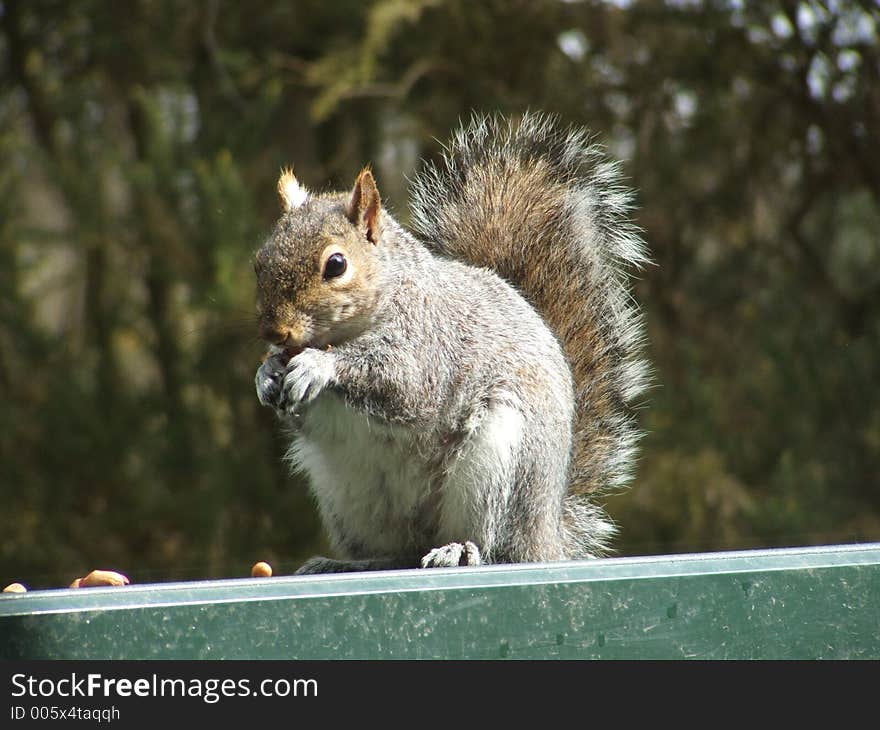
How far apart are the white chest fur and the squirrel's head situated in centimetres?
9

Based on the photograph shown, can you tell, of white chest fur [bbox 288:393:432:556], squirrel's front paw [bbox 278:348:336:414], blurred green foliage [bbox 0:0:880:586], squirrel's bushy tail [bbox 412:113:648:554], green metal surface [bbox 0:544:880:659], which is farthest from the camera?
blurred green foliage [bbox 0:0:880:586]

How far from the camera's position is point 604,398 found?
187 centimetres

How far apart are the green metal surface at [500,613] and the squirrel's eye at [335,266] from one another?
43cm

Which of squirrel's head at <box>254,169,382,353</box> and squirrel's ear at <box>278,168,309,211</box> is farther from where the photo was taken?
squirrel's ear at <box>278,168,309,211</box>

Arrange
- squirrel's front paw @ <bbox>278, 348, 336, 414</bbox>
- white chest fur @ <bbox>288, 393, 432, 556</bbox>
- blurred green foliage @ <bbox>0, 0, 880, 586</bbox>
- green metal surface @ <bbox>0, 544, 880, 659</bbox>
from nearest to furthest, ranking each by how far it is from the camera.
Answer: green metal surface @ <bbox>0, 544, 880, 659</bbox>
squirrel's front paw @ <bbox>278, 348, 336, 414</bbox>
white chest fur @ <bbox>288, 393, 432, 556</bbox>
blurred green foliage @ <bbox>0, 0, 880, 586</bbox>

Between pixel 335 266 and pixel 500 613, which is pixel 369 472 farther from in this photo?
pixel 500 613

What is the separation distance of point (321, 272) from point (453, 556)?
352 mm

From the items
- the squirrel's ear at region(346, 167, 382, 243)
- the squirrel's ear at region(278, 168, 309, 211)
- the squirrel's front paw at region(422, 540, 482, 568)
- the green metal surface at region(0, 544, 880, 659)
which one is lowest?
the green metal surface at region(0, 544, 880, 659)

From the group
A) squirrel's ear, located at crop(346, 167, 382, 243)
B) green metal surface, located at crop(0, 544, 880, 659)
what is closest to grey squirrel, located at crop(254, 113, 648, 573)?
squirrel's ear, located at crop(346, 167, 382, 243)

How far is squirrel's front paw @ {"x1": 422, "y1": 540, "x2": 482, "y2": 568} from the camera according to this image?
4.68 feet

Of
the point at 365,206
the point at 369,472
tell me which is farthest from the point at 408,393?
the point at 365,206

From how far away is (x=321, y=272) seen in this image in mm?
1410

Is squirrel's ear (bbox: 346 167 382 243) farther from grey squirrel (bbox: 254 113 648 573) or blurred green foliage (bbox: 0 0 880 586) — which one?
blurred green foliage (bbox: 0 0 880 586)

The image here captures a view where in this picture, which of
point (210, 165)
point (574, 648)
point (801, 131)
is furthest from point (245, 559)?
point (574, 648)
